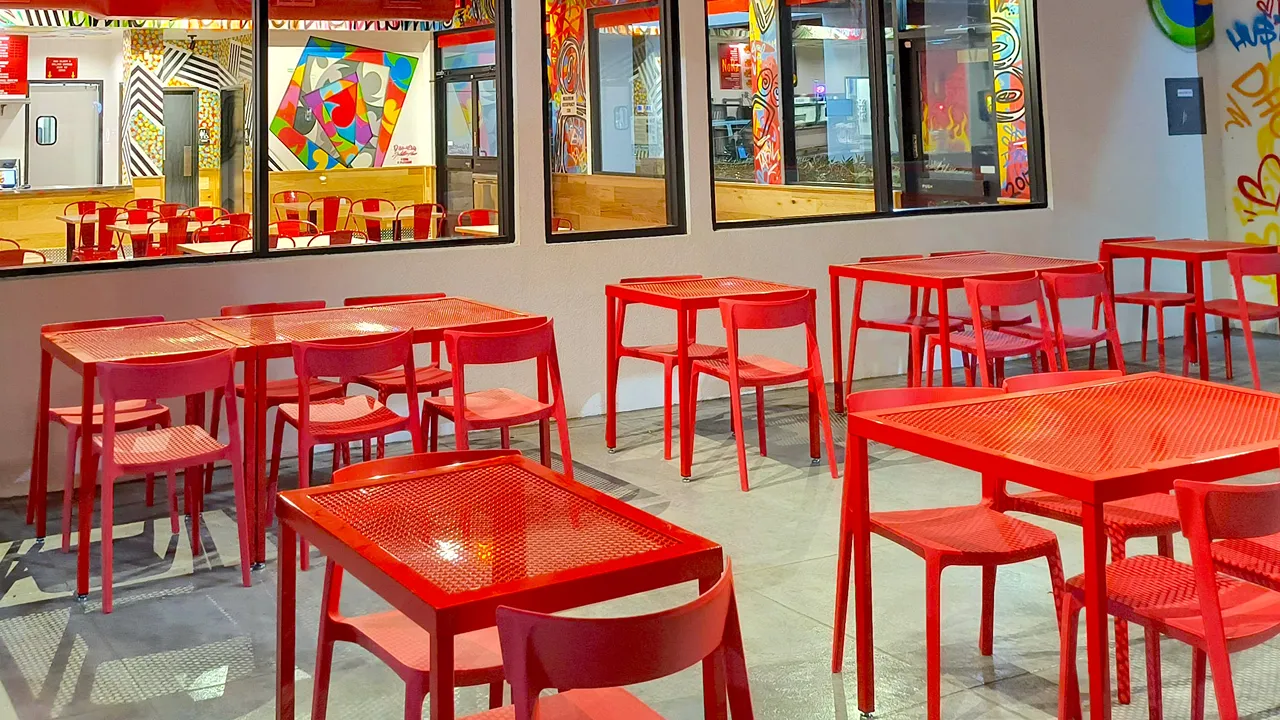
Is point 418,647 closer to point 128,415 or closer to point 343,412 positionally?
point 343,412

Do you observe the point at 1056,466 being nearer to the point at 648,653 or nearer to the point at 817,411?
the point at 648,653

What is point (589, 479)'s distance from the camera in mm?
5375

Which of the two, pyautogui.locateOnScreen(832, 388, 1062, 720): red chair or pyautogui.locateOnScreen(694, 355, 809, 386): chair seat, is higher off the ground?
pyautogui.locateOnScreen(832, 388, 1062, 720): red chair

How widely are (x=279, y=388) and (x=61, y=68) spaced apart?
240 cm

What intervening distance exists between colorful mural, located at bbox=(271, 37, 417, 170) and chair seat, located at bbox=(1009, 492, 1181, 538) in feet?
14.8

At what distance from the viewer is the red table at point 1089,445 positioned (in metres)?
2.36

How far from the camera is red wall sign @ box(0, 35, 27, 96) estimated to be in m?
5.97

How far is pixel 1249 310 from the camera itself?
6535 millimetres

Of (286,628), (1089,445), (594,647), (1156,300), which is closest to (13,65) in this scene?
(286,628)

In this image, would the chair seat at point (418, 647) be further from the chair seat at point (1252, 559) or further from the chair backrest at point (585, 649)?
the chair seat at point (1252, 559)

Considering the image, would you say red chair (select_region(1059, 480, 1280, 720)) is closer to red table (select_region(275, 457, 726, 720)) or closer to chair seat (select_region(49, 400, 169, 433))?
red table (select_region(275, 457, 726, 720))

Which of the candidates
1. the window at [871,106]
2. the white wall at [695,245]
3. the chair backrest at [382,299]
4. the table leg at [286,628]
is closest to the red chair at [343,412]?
the chair backrest at [382,299]

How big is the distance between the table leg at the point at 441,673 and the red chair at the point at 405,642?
0.59 ft

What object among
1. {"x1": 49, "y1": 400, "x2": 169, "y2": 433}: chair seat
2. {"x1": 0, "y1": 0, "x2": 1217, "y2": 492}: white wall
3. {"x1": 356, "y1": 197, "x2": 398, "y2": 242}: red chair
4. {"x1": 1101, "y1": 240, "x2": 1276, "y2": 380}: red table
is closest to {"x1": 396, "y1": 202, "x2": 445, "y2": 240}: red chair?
{"x1": 356, "y1": 197, "x2": 398, "y2": 242}: red chair
